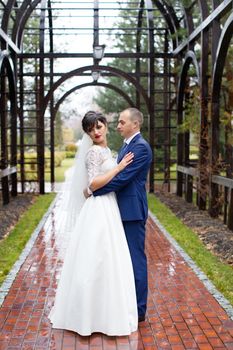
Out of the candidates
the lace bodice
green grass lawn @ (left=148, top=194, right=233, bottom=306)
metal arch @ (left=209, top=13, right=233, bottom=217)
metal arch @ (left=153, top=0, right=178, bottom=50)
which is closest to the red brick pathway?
green grass lawn @ (left=148, top=194, right=233, bottom=306)

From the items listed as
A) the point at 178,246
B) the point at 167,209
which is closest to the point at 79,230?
the point at 178,246

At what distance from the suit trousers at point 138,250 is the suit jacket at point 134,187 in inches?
3.3

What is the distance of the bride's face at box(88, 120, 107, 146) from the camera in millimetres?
4148

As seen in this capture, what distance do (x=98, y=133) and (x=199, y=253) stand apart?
10.8ft

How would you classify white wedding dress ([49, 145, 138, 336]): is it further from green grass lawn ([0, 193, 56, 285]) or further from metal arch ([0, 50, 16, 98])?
metal arch ([0, 50, 16, 98])

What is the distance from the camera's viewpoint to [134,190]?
4.16 meters

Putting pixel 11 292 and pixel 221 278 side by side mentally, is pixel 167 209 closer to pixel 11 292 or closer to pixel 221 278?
pixel 221 278

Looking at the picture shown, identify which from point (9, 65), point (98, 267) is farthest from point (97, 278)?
point (9, 65)

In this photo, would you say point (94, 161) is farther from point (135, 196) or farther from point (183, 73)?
point (183, 73)

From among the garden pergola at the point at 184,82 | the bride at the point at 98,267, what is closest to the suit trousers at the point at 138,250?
the bride at the point at 98,267

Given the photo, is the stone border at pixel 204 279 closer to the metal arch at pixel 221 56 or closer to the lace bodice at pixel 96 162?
the lace bodice at pixel 96 162

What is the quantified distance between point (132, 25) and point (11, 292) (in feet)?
52.1

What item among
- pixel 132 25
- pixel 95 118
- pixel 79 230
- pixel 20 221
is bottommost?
pixel 20 221

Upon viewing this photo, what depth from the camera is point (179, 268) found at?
611 centimetres
